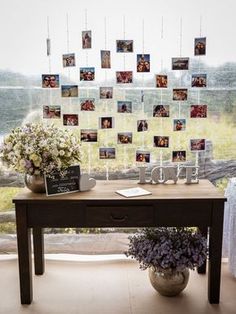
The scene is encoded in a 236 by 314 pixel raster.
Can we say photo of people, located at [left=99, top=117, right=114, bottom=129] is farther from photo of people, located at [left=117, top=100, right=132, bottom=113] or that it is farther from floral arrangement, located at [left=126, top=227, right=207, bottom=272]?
floral arrangement, located at [left=126, top=227, right=207, bottom=272]

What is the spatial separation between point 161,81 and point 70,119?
71cm

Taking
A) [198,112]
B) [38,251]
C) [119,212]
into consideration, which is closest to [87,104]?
[198,112]

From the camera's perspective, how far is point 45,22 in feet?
9.39

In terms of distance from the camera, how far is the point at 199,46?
111 inches

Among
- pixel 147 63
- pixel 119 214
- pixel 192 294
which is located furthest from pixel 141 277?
pixel 147 63

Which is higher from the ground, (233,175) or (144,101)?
(144,101)

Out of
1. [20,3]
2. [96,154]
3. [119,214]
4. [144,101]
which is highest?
[20,3]

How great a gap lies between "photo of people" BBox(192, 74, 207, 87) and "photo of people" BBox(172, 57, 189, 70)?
95mm

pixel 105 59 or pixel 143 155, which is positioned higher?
pixel 105 59

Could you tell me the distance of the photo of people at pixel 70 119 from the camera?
294cm

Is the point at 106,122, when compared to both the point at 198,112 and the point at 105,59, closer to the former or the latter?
the point at 105,59

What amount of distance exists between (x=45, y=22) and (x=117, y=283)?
1.87 m

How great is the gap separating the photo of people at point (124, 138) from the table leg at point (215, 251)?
0.86 meters

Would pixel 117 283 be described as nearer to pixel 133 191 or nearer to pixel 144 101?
pixel 133 191
